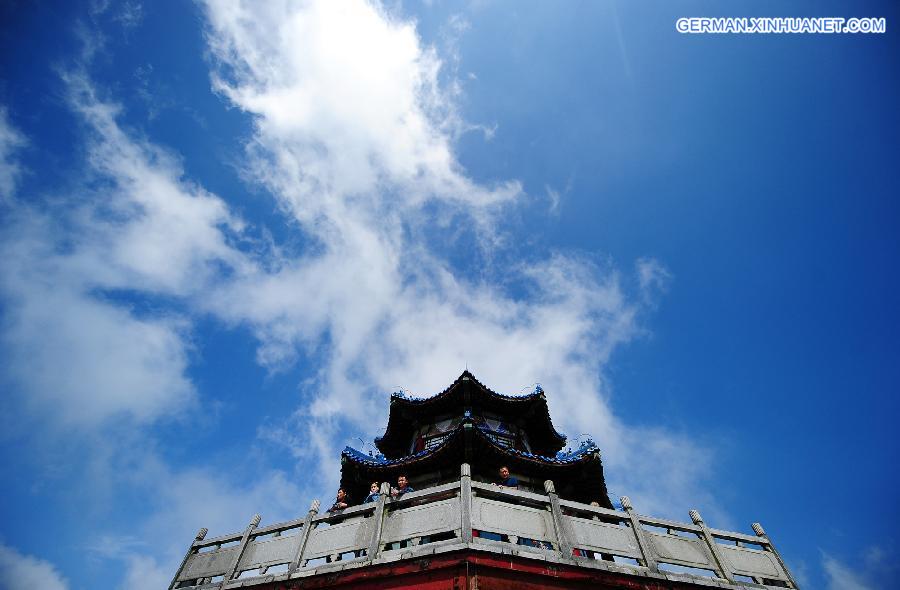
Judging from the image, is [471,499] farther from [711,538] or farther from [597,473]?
[597,473]

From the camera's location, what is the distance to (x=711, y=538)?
449 inches

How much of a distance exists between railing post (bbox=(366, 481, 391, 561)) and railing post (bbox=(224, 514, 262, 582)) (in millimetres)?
3707

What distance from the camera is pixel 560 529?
10.2 metres

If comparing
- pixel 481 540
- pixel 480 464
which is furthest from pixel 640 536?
pixel 480 464

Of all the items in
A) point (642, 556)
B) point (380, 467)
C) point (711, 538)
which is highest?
point (380, 467)

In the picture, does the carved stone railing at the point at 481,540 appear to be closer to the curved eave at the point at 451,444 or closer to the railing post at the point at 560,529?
the railing post at the point at 560,529

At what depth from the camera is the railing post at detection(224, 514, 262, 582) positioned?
11043mm

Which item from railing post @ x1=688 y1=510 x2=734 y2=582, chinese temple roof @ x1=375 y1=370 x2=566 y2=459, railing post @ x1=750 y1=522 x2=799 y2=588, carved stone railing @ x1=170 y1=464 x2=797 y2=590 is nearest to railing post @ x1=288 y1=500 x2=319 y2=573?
carved stone railing @ x1=170 y1=464 x2=797 y2=590

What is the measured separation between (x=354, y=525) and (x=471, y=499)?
295 centimetres

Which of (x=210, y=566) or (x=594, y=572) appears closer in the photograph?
(x=594, y=572)

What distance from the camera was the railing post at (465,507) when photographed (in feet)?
30.9

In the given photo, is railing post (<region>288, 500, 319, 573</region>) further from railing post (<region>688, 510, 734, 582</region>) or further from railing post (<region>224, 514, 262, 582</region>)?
railing post (<region>688, 510, 734, 582</region>)

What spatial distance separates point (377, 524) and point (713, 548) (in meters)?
8.34

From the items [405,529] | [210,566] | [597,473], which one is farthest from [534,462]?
[210,566]
